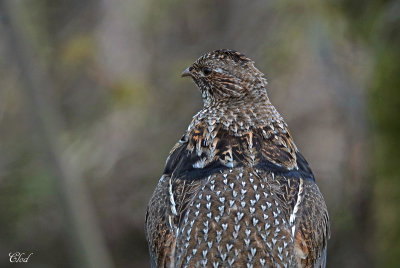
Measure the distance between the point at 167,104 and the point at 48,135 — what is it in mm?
6053

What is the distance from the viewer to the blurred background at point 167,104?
31.6 feet

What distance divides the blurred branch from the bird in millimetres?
1226

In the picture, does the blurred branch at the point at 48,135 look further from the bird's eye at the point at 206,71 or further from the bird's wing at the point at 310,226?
the bird's wing at the point at 310,226

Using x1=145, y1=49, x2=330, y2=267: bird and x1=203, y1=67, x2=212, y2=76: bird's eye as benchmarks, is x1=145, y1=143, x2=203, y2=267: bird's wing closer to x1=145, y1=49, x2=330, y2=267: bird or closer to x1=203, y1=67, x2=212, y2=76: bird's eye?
x1=145, y1=49, x2=330, y2=267: bird

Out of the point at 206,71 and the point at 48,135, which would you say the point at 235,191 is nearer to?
the point at 206,71

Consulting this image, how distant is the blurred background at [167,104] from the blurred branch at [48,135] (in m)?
2.80

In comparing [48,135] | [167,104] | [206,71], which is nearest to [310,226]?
[206,71]

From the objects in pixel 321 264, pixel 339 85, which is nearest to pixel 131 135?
pixel 339 85

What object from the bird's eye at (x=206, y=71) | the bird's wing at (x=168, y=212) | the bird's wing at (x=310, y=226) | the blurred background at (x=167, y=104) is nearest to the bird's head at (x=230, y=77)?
the bird's eye at (x=206, y=71)

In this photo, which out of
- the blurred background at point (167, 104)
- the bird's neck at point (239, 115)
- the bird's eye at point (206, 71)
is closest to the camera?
Answer: the bird's neck at point (239, 115)

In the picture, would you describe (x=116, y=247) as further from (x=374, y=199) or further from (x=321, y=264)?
(x=321, y=264)

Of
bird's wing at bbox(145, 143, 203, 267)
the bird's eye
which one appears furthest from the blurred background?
bird's wing at bbox(145, 143, 203, 267)

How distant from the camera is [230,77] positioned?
17.1 ft

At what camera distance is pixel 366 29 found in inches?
376
